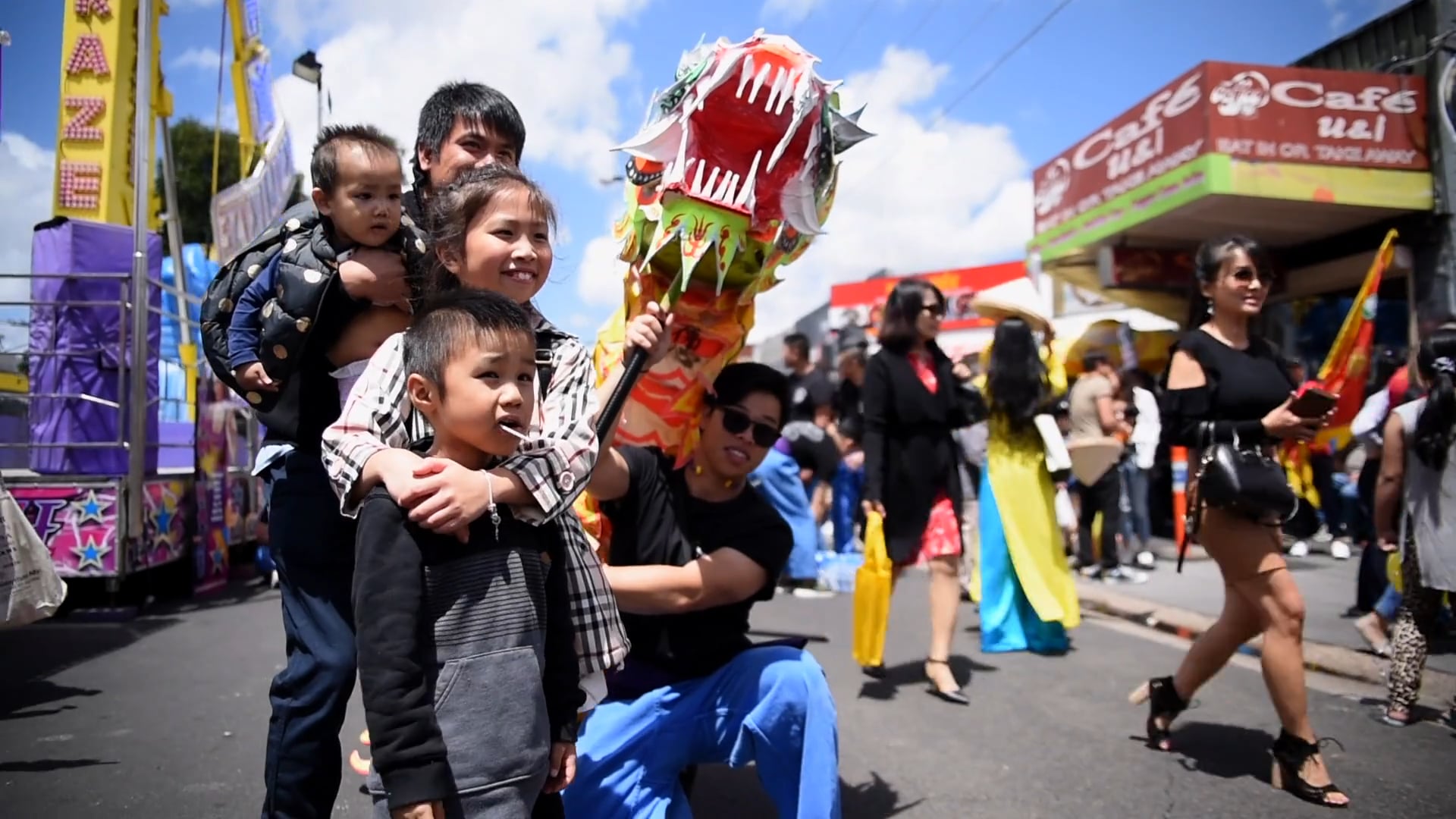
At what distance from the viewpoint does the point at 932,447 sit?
464 cm

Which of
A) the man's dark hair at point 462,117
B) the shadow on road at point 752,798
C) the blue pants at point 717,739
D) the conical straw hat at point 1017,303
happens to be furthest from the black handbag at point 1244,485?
the man's dark hair at point 462,117

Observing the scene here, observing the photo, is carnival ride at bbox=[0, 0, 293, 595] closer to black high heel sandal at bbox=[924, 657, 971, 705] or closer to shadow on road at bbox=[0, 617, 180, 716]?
shadow on road at bbox=[0, 617, 180, 716]

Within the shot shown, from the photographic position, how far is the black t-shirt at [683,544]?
2438 mm

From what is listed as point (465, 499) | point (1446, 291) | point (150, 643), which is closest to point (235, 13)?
point (150, 643)

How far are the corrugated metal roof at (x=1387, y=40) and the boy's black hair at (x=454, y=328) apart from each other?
9702 mm

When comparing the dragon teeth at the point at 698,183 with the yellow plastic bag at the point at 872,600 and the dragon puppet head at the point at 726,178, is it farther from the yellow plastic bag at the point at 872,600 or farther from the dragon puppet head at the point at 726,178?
the yellow plastic bag at the point at 872,600

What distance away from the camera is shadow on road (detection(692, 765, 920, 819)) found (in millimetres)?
2959

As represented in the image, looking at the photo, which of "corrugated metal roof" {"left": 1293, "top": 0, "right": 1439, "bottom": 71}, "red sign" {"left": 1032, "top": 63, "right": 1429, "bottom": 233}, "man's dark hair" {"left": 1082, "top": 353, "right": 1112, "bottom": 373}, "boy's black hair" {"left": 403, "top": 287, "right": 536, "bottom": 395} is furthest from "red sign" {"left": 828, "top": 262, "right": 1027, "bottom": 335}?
"boy's black hair" {"left": 403, "top": 287, "right": 536, "bottom": 395}

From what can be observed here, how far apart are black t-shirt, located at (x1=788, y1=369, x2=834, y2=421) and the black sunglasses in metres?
5.84

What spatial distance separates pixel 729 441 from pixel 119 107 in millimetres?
6937

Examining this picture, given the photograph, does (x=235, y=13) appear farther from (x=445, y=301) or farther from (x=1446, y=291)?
(x=1446, y=291)

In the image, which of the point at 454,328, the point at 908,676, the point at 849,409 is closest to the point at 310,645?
the point at 454,328

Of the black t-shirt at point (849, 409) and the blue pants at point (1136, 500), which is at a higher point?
the black t-shirt at point (849, 409)

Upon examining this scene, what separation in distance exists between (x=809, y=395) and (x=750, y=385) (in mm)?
6130
